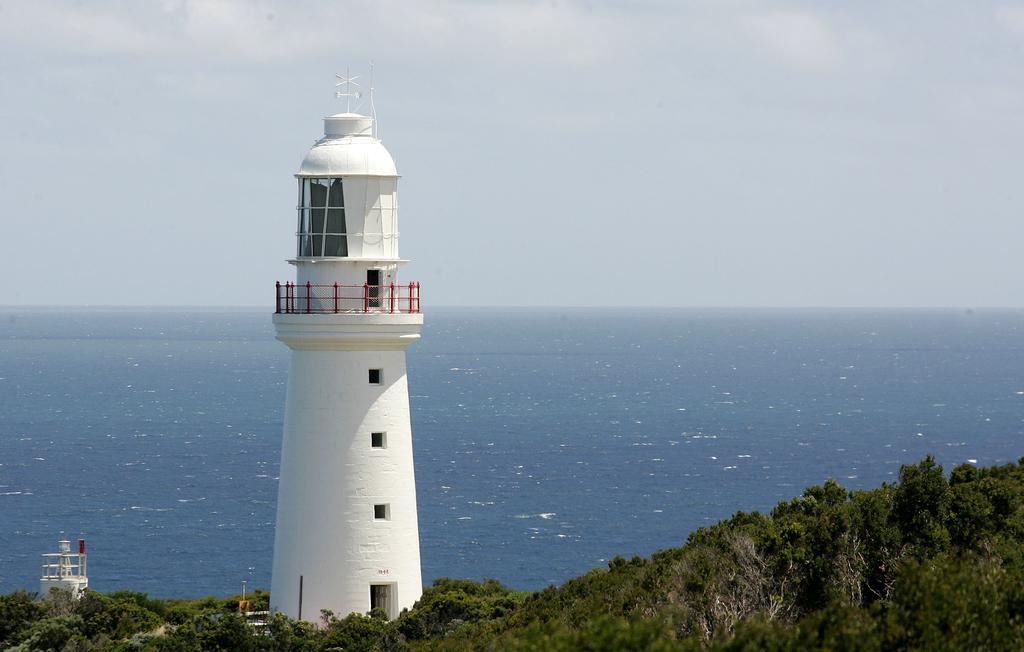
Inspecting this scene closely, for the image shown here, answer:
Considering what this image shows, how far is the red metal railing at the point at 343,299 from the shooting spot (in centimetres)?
2700

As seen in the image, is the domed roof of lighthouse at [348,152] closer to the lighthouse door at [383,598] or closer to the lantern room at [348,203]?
the lantern room at [348,203]

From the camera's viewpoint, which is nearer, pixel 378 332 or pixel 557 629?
pixel 557 629

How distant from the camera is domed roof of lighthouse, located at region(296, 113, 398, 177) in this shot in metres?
27.0

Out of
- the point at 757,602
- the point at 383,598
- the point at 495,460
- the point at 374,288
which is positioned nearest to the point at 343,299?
the point at 374,288

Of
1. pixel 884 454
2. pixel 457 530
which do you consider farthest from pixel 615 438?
pixel 457 530

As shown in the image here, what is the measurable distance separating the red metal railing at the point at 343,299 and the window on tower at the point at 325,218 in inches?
25.3

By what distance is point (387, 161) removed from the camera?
27406 millimetres

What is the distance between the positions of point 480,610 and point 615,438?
276 feet

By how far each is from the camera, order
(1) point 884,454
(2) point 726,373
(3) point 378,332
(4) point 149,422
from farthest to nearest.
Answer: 1. (2) point 726,373
2. (4) point 149,422
3. (1) point 884,454
4. (3) point 378,332

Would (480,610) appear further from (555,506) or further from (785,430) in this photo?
(785,430)

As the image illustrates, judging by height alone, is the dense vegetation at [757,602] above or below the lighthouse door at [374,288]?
below

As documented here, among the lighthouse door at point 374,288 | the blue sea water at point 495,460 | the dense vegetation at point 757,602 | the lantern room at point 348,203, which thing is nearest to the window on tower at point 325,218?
the lantern room at point 348,203

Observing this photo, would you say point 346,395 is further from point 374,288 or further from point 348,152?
point 348,152

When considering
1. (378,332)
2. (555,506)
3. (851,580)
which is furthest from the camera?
(555,506)
